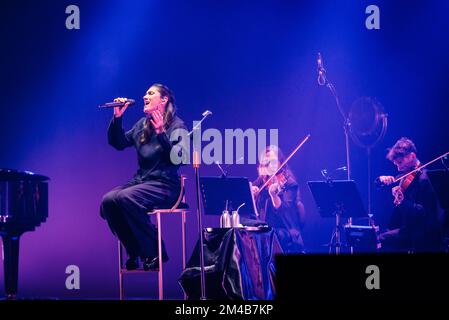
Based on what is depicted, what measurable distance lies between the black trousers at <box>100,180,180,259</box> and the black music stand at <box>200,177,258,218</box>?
1.10 feet

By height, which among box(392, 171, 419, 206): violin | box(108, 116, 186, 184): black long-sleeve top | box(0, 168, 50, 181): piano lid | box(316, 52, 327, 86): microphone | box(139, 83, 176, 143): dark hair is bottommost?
box(392, 171, 419, 206): violin

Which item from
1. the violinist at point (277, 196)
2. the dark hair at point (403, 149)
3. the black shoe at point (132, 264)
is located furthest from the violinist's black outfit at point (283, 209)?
the black shoe at point (132, 264)

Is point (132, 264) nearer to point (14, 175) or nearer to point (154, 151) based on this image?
point (154, 151)

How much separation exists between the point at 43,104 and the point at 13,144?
1.61 feet

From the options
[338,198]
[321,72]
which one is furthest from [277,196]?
[321,72]

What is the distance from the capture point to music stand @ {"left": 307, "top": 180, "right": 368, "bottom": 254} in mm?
5648

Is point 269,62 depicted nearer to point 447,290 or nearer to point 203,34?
point 203,34

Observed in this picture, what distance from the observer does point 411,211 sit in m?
6.01

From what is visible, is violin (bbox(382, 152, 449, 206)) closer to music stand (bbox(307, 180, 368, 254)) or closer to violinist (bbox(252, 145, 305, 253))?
music stand (bbox(307, 180, 368, 254))

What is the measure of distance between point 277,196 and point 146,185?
66.6 inches

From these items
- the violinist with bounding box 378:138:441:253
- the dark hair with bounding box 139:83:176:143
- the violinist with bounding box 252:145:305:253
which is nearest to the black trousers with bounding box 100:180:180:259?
the dark hair with bounding box 139:83:176:143

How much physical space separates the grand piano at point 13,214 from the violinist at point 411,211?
3.05m
